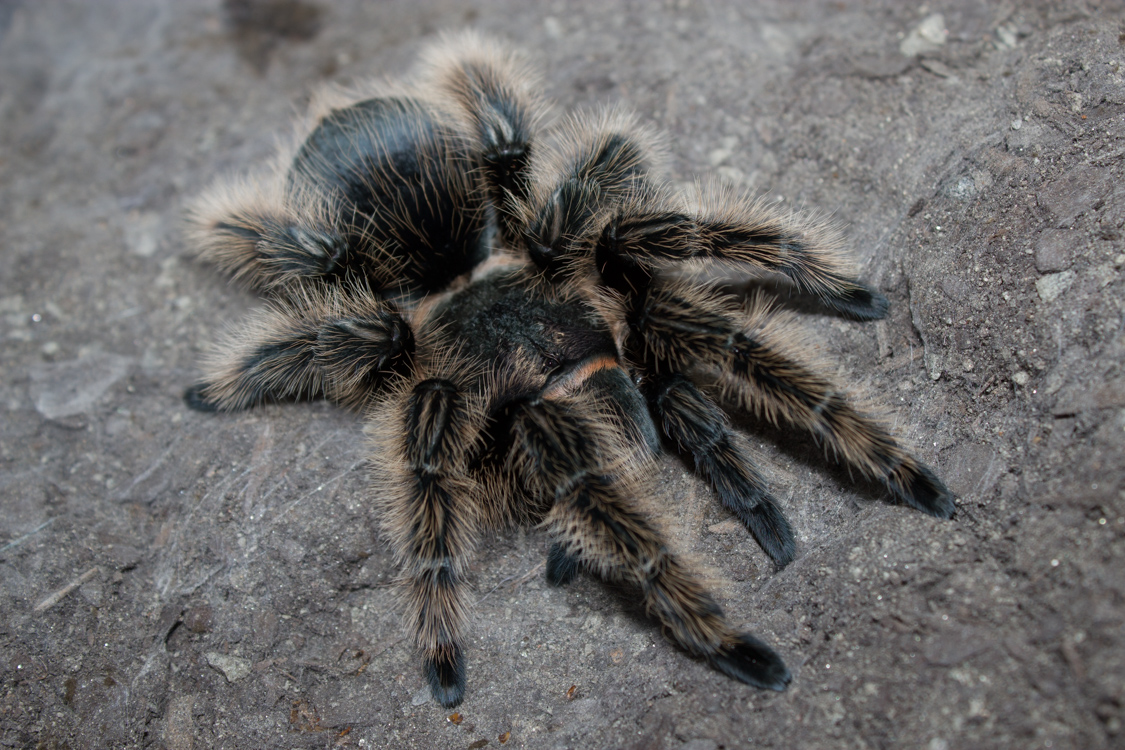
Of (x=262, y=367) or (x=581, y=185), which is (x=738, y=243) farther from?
(x=262, y=367)

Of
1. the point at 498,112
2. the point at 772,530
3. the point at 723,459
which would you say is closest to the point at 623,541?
the point at 723,459

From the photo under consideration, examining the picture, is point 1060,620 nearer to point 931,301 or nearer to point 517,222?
point 931,301

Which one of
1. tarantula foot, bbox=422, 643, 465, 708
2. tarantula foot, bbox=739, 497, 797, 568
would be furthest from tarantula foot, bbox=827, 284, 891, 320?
tarantula foot, bbox=422, 643, 465, 708

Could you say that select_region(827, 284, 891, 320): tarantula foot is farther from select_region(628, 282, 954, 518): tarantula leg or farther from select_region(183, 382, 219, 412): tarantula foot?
select_region(183, 382, 219, 412): tarantula foot

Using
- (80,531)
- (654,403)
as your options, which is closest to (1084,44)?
(654,403)

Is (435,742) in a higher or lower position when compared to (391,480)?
lower

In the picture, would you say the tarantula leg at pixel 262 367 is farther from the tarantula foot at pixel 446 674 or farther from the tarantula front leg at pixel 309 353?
the tarantula foot at pixel 446 674

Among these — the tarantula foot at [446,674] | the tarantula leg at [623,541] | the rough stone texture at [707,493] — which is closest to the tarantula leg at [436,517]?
→ the tarantula foot at [446,674]

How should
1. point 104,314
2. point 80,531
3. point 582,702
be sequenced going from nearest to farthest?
point 582,702 → point 80,531 → point 104,314
